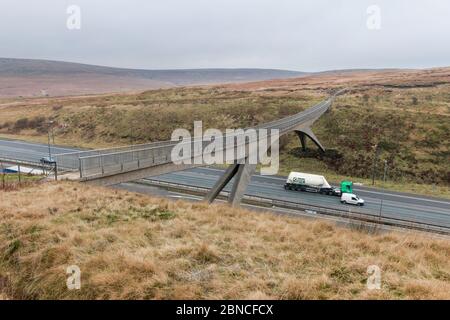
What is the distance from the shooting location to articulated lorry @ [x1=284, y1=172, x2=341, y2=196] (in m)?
44.4

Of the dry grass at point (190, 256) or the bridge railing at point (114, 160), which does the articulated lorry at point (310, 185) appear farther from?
the dry grass at point (190, 256)

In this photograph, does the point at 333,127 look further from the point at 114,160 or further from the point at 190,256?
the point at 190,256

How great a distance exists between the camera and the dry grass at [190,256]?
8.69 meters

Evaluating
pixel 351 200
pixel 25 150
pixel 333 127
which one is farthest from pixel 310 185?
pixel 25 150

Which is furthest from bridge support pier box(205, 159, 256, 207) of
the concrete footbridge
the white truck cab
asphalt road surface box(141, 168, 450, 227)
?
the white truck cab

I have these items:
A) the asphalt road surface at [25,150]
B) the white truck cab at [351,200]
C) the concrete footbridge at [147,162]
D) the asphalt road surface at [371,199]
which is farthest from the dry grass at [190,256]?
the asphalt road surface at [25,150]

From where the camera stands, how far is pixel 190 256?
1064 centimetres

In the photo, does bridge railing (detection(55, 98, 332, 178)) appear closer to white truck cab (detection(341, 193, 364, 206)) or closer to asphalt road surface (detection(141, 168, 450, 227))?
asphalt road surface (detection(141, 168, 450, 227))

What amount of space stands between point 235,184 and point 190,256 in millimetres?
18472

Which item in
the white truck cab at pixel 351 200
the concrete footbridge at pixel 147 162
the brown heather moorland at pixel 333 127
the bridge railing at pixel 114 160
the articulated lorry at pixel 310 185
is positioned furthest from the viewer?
the brown heather moorland at pixel 333 127

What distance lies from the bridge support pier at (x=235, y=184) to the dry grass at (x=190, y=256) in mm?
12898

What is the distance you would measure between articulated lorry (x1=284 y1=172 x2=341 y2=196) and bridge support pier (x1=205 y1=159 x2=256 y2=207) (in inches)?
678
